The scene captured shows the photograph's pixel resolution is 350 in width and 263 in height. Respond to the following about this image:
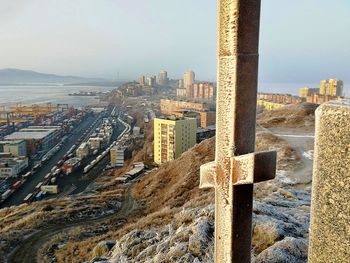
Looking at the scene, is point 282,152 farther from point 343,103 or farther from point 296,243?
point 343,103

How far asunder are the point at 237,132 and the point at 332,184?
1092 mm

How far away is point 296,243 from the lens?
16.0 feet

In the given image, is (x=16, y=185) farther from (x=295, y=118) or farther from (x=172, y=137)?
(x=295, y=118)

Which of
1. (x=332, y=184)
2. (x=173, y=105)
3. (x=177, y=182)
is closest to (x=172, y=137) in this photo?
(x=177, y=182)

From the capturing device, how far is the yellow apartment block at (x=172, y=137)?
127ft

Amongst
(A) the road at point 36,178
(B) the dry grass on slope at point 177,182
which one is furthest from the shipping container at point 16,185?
(B) the dry grass on slope at point 177,182

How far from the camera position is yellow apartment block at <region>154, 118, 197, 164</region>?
38.7 metres

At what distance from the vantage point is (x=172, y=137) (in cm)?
3862

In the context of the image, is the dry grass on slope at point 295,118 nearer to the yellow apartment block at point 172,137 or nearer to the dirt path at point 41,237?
the dirt path at point 41,237

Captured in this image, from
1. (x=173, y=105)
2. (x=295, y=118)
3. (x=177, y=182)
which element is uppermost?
(x=295, y=118)

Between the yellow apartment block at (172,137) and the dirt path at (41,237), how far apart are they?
738 inches

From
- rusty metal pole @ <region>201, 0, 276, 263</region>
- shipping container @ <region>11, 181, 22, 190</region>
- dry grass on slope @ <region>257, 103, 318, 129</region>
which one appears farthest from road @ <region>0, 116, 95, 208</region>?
rusty metal pole @ <region>201, 0, 276, 263</region>

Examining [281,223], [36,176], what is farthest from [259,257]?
[36,176]

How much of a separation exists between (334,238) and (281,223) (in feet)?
15.7
